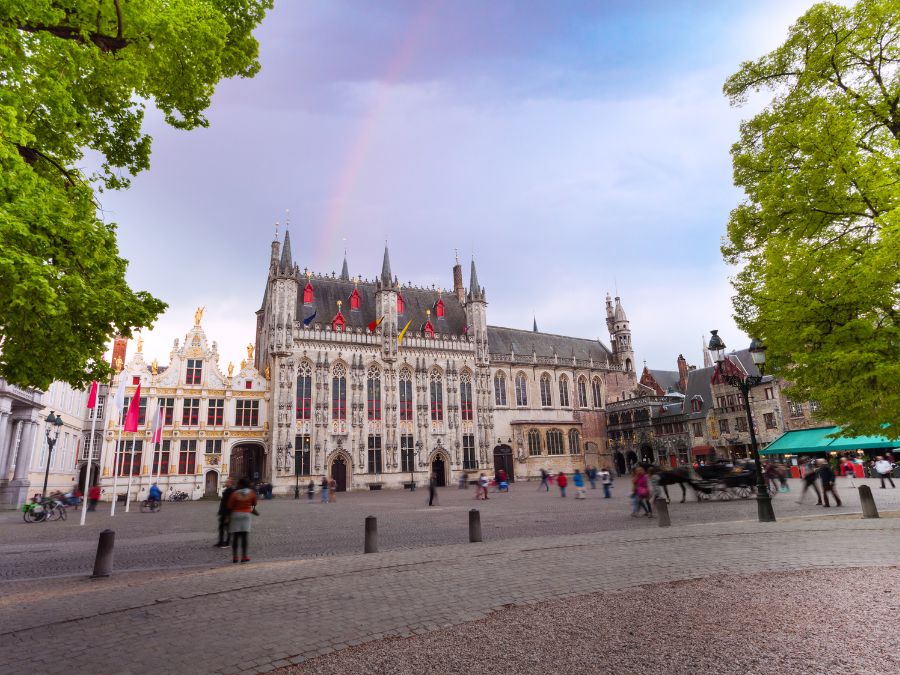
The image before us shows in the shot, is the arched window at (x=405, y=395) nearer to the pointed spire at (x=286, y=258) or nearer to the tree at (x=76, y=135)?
the pointed spire at (x=286, y=258)

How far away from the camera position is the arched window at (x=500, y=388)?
168ft

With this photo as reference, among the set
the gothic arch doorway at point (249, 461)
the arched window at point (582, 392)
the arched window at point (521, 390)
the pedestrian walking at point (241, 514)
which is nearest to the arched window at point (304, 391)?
the gothic arch doorway at point (249, 461)

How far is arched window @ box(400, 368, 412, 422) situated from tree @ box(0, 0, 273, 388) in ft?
122

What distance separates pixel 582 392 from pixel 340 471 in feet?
94.4

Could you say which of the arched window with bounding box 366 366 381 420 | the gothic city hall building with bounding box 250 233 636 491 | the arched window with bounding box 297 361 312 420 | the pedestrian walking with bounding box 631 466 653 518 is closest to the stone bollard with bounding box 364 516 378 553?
the pedestrian walking with bounding box 631 466 653 518

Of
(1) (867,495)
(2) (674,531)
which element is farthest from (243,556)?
(1) (867,495)

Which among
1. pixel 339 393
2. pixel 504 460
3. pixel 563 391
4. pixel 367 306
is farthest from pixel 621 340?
pixel 339 393

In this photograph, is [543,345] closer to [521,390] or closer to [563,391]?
[563,391]

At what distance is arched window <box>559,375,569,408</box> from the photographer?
54772mm

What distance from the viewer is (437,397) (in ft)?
154

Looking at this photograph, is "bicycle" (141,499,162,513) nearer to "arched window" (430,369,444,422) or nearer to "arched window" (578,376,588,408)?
"arched window" (430,369,444,422)

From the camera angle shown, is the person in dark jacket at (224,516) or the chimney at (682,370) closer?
the person in dark jacket at (224,516)

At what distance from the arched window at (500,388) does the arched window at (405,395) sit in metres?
9.89

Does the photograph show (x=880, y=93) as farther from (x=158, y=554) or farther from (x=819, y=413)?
(x=158, y=554)
